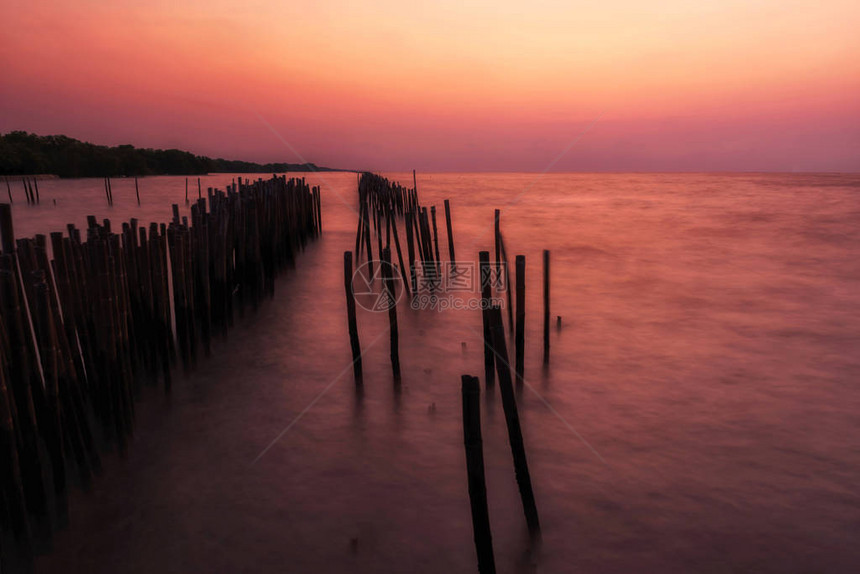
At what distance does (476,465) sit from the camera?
6.23 ft

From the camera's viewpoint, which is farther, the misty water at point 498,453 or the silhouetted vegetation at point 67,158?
the silhouetted vegetation at point 67,158

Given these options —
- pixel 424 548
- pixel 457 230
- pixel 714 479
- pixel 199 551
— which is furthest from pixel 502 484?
pixel 457 230

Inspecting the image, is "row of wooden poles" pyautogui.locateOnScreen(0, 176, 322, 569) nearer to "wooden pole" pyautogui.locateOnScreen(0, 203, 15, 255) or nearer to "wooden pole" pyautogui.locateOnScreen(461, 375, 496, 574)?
"wooden pole" pyautogui.locateOnScreen(0, 203, 15, 255)

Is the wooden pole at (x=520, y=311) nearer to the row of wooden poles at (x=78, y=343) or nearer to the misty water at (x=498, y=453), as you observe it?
the misty water at (x=498, y=453)

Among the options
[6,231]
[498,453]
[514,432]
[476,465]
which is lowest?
[498,453]

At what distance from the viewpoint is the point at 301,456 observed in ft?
10.7

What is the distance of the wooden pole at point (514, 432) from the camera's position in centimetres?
238

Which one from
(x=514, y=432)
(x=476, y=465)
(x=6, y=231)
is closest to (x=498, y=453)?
(x=514, y=432)

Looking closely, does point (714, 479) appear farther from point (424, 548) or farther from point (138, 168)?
point (138, 168)

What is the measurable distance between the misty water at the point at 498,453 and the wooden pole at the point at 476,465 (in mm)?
481

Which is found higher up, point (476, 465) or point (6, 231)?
point (6, 231)

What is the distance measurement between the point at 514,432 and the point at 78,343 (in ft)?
9.87

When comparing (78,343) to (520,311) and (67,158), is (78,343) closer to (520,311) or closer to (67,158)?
(520,311)

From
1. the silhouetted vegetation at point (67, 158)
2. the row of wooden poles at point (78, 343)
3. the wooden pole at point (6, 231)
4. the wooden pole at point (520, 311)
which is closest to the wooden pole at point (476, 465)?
the row of wooden poles at point (78, 343)
